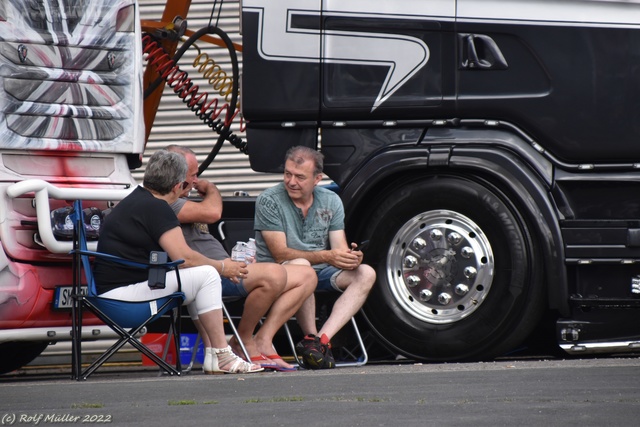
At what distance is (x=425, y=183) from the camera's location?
7098 mm

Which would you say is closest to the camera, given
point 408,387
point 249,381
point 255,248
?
point 408,387

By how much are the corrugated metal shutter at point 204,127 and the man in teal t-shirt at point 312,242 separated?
1.84m

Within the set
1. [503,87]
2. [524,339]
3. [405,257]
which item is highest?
[503,87]

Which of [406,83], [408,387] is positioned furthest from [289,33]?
[408,387]

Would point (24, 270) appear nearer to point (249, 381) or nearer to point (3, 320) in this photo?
point (3, 320)

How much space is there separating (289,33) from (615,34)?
1752mm

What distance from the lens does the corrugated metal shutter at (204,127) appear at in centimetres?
935

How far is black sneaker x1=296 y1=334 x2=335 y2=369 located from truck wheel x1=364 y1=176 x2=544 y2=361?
15.0 inches

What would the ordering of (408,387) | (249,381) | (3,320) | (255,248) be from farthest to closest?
(255,248)
(3,320)
(249,381)
(408,387)

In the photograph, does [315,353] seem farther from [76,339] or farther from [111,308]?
[76,339]

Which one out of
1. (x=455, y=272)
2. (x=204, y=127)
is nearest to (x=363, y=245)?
(x=455, y=272)

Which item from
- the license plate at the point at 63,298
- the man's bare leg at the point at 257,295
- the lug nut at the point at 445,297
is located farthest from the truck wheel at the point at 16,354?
the lug nut at the point at 445,297

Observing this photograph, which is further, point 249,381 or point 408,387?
point 249,381

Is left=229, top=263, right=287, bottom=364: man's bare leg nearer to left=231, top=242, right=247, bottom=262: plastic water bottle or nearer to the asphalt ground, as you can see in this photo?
left=231, top=242, right=247, bottom=262: plastic water bottle
